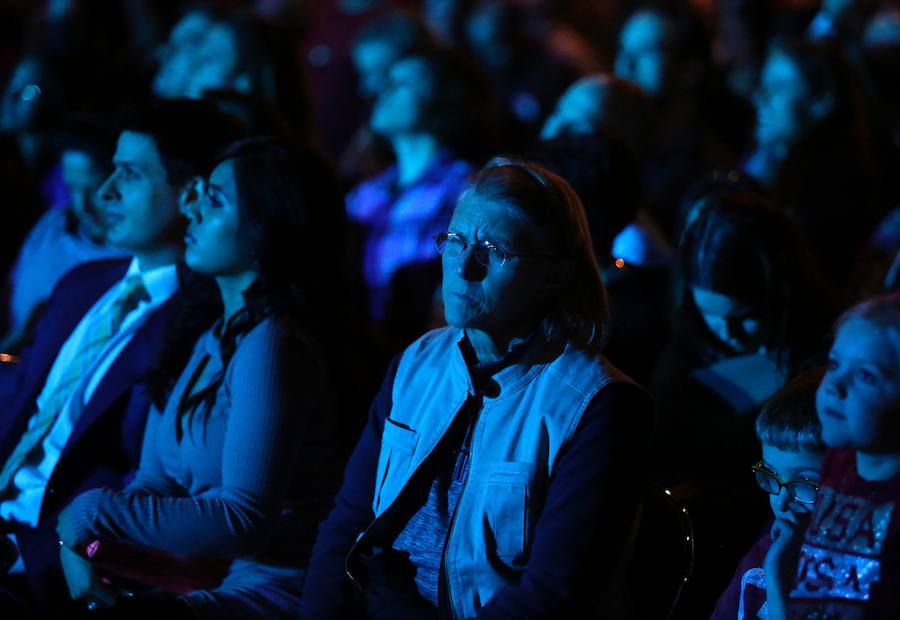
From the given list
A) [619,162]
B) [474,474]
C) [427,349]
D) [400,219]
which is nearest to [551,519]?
[474,474]

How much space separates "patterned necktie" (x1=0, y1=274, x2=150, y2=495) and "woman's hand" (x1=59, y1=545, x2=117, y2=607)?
590 mm

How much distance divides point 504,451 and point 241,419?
0.63m

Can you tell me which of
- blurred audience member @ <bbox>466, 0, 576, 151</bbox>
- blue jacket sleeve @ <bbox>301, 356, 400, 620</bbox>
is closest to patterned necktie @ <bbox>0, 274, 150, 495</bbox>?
blue jacket sleeve @ <bbox>301, 356, 400, 620</bbox>

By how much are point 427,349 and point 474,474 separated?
324 millimetres

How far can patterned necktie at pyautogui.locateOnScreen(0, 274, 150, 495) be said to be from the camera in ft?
9.79

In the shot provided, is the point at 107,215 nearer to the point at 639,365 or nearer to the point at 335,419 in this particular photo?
the point at 335,419

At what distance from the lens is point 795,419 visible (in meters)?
2.05

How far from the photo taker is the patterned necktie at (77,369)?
298 cm

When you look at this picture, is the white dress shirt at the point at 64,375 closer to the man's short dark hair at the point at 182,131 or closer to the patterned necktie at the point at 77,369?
the patterned necktie at the point at 77,369

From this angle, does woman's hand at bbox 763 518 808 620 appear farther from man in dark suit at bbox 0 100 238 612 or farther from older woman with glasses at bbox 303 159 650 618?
man in dark suit at bbox 0 100 238 612

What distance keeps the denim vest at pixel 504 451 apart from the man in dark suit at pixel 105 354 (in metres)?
0.93

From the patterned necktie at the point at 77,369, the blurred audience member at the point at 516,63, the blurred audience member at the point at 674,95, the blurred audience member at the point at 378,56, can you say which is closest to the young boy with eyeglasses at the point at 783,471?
the patterned necktie at the point at 77,369

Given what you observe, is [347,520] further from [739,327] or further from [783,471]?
[739,327]

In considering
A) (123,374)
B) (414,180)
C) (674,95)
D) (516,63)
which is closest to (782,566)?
(123,374)
